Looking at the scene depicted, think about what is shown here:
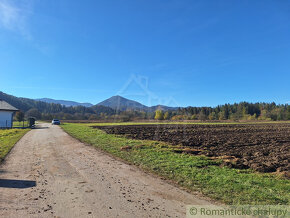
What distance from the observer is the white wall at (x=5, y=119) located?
32.7 meters

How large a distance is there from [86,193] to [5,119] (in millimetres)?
36415

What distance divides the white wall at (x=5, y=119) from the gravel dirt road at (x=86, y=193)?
102 ft

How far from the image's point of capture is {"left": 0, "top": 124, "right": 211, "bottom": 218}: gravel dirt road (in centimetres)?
417

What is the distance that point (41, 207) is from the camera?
14.1 feet

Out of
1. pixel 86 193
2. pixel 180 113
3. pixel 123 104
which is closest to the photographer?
pixel 86 193

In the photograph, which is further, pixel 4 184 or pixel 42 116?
pixel 42 116

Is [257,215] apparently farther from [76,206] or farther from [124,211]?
[76,206]

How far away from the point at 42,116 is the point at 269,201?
121 meters

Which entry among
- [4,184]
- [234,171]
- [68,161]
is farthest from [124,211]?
[68,161]

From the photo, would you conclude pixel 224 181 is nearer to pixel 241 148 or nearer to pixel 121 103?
pixel 241 148

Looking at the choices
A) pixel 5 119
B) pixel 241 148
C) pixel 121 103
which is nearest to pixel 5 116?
pixel 5 119

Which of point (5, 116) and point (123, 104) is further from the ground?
point (123, 104)

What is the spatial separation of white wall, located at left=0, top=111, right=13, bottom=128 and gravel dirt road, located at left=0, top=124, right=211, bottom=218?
31.0 metres

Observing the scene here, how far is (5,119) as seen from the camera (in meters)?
33.3
